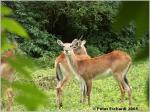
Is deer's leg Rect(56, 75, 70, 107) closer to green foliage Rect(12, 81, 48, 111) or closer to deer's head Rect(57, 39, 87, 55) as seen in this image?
deer's head Rect(57, 39, 87, 55)

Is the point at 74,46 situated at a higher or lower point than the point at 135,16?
higher

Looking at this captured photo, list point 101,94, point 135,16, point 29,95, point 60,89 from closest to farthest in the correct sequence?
point 135,16 → point 29,95 → point 60,89 → point 101,94

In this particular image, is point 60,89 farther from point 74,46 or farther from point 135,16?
point 135,16

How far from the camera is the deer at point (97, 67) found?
808cm

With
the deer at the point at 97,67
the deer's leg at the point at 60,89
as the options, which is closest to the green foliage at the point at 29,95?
the deer's leg at the point at 60,89

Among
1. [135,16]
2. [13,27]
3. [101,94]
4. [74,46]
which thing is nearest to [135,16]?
[135,16]

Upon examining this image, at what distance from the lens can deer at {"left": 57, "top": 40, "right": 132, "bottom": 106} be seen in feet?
26.5

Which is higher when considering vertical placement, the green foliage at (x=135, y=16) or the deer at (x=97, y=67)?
the deer at (x=97, y=67)

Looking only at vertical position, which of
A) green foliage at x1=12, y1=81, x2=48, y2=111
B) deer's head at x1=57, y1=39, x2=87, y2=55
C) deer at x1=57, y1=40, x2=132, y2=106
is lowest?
green foliage at x1=12, y1=81, x2=48, y2=111

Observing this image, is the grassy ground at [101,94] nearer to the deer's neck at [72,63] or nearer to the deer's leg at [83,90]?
the deer's leg at [83,90]

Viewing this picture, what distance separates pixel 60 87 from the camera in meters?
8.08

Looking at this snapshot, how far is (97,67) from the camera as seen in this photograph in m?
8.26

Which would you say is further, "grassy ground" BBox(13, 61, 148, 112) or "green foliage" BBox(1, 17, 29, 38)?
"grassy ground" BBox(13, 61, 148, 112)

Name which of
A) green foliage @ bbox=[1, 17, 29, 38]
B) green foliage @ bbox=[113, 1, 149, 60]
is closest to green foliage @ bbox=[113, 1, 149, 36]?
green foliage @ bbox=[113, 1, 149, 60]
